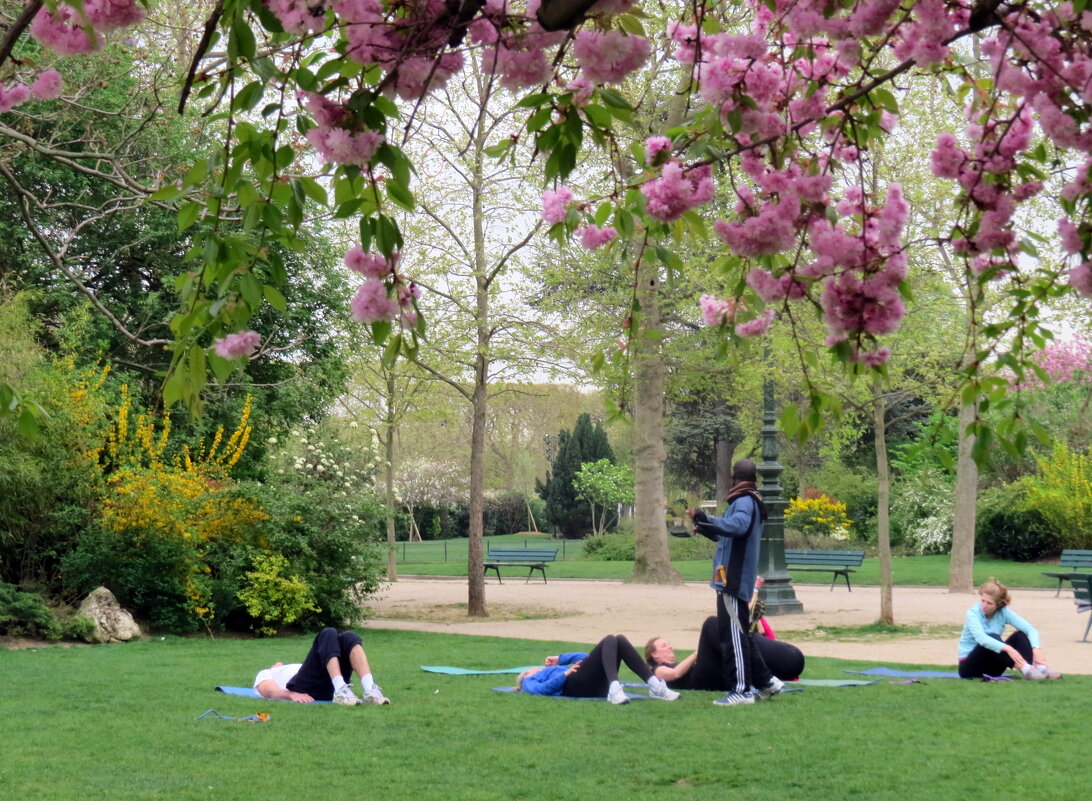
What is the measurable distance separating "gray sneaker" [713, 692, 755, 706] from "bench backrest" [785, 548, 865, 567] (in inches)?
562

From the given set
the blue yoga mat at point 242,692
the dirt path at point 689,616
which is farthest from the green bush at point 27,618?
the blue yoga mat at point 242,692

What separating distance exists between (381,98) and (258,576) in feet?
41.7

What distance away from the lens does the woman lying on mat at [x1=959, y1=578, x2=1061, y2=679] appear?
9.76 meters

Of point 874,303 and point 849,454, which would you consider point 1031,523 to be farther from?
point 874,303

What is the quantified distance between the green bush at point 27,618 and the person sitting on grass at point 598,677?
6397 mm

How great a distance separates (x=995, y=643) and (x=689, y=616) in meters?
7.91

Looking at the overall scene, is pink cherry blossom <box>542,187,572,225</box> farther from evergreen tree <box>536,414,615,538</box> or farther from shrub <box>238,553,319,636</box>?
evergreen tree <box>536,414,615,538</box>

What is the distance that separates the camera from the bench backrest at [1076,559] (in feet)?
76.1

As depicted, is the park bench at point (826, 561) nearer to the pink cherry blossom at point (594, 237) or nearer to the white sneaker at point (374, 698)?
the white sneaker at point (374, 698)

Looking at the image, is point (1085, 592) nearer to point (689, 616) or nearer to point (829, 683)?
point (689, 616)

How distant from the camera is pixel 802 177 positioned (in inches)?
143

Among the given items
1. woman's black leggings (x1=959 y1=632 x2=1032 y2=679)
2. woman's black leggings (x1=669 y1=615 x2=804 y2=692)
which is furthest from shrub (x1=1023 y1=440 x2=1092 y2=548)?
woman's black leggings (x1=669 y1=615 x2=804 y2=692)

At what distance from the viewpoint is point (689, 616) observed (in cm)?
1750

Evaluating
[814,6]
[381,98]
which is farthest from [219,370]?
[814,6]
